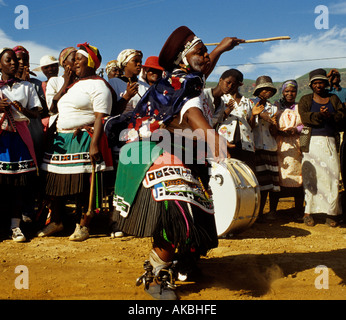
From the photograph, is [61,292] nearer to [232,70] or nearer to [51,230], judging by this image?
[51,230]

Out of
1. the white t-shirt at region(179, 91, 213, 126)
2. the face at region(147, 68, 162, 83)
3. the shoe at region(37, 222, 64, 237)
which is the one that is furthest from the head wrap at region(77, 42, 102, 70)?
the white t-shirt at region(179, 91, 213, 126)

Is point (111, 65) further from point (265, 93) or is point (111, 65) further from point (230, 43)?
point (230, 43)

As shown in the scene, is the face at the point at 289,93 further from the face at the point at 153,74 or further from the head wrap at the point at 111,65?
the head wrap at the point at 111,65

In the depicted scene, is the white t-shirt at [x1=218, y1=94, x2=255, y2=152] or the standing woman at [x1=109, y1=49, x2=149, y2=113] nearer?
the standing woman at [x1=109, y1=49, x2=149, y2=113]

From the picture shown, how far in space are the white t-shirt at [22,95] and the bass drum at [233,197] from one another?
2.59 m

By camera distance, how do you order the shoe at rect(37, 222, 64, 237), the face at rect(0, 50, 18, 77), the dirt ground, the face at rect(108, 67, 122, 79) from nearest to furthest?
the dirt ground → the face at rect(0, 50, 18, 77) → the shoe at rect(37, 222, 64, 237) → the face at rect(108, 67, 122, 79)

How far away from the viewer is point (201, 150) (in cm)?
363

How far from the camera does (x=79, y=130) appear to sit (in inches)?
214

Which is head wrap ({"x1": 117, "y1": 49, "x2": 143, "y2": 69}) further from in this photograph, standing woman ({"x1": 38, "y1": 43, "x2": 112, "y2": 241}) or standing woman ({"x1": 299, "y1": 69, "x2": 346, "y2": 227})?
standing woman ({"x1": 299, "y1": 69, "x2": 346, "y2": 227})

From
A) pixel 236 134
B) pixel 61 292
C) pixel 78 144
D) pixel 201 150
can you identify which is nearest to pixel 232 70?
pixel 236 134

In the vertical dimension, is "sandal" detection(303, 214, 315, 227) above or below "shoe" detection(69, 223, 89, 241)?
below

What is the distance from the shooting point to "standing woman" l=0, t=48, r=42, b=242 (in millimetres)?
5520

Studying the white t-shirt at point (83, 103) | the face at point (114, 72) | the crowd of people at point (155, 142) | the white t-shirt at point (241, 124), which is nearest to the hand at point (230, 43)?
the crowd of people at point (155, 142)

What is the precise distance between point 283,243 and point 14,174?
Answer: 3.62 meters
